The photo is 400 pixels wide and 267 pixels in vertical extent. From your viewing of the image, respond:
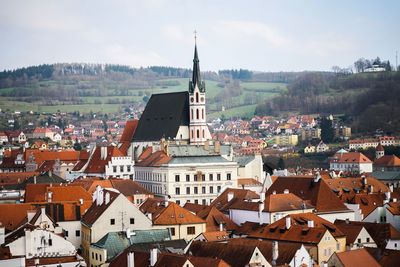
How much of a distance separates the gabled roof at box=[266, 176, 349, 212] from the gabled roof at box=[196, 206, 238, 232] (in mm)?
9693

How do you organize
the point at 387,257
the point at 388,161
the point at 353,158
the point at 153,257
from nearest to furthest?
the point at 153,257
the point at 387,257
the point at 388,161
the point at 353,158

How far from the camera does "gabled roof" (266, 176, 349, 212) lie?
82.6 metres

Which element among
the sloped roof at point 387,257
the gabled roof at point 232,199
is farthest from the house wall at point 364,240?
the gabled roof at point 232,199

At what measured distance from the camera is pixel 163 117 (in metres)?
129

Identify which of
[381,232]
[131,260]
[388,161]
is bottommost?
[388,161]

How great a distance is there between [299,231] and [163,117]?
216ft

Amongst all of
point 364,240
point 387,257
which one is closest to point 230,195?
point 364,240

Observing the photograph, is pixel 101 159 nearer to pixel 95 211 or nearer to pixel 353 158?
pixel 95 211

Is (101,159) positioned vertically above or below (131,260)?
below

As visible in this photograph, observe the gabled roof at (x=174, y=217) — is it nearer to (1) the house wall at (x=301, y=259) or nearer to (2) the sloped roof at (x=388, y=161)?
(1) the house wall at (x=301, y=259)

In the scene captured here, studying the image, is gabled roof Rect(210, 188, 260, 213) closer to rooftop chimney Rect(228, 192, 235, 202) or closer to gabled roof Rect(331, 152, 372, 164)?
rooftop chimney Rect(228, 192, 235, 202)

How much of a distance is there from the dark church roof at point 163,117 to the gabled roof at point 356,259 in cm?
6688

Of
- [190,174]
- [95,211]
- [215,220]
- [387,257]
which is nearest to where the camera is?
[387,257]

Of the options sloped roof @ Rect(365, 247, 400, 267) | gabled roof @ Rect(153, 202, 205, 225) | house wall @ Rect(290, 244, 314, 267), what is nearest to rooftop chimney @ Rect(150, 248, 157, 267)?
house wall @ Rect(290, 244, 314, 267)
